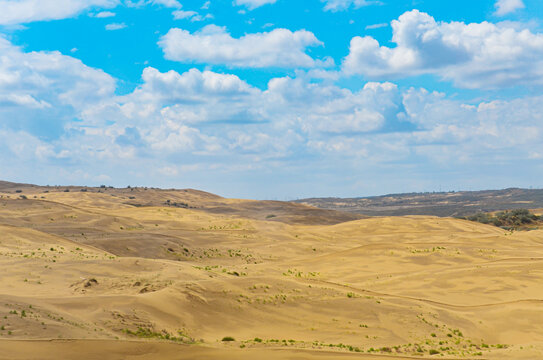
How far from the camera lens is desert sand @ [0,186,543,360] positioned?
16.4 meters

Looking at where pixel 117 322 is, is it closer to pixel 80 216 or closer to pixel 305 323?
pixel 305 323

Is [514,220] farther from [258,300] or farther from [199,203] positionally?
[258,300]

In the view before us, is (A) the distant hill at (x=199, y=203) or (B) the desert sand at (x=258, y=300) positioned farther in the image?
(A) the distant hill at (x=199, y=203)

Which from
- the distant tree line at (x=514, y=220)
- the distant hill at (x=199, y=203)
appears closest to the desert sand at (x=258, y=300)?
the distant tree line at (x=514, y=220)

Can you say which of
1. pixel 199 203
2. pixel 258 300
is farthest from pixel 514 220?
pixel 258 300

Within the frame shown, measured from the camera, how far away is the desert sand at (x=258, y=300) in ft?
53.7

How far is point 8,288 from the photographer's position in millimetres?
22953

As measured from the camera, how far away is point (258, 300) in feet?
79.8

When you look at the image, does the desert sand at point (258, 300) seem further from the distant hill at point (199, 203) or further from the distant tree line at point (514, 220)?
the distant hill at point (199, 203)

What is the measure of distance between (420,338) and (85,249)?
25.4 meters

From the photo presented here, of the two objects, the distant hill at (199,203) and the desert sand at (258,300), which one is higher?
the distant hill at (199,203)

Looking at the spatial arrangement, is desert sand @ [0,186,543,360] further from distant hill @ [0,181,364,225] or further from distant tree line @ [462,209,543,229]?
distant hill @ [0,181,364,225]

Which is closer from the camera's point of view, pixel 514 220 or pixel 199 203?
pixel 514 220

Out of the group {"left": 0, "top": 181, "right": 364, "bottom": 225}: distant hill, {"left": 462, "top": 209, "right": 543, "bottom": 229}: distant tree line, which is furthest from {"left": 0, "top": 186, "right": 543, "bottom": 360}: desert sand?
{"left": 0, "top": 181, "right": 364, "bottom": 225}: distant hill
